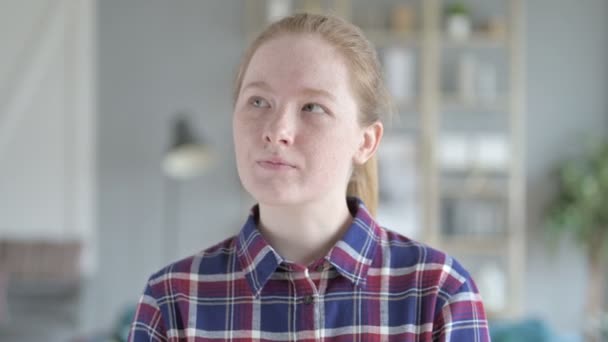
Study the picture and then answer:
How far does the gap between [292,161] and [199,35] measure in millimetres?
5015

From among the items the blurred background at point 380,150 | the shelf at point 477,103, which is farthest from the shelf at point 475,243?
the shelf at point 477,103

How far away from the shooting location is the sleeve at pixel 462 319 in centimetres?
100

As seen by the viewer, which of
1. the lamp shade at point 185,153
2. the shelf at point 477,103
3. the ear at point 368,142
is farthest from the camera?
the shelf at point 477,103

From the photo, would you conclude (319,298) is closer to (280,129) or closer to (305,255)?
(305,255)

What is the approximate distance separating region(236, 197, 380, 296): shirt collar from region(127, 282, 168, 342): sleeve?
0.11 meters

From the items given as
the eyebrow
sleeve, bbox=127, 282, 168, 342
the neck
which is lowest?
sleeve, bbox=127, 282, 168, 342

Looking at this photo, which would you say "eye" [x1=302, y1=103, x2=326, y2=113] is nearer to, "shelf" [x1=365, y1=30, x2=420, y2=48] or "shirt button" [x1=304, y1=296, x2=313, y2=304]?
"shirt button" [x1=304, y1=296, x2=313, y2=304]

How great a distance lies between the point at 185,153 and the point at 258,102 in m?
4.30

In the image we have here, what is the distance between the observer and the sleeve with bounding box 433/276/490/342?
1.00m

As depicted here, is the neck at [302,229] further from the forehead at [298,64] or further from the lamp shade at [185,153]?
the lamp shade at [185,153]

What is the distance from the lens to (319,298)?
3.36ft

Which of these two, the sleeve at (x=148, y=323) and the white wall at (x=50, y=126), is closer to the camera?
the sleeve at (x=148, y=323)

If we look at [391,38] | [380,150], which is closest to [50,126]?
[380,150]

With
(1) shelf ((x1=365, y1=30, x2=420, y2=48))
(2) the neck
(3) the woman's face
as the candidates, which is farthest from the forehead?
(1) shelf ((x1=365, y1=30, x2=420, y2=48))
